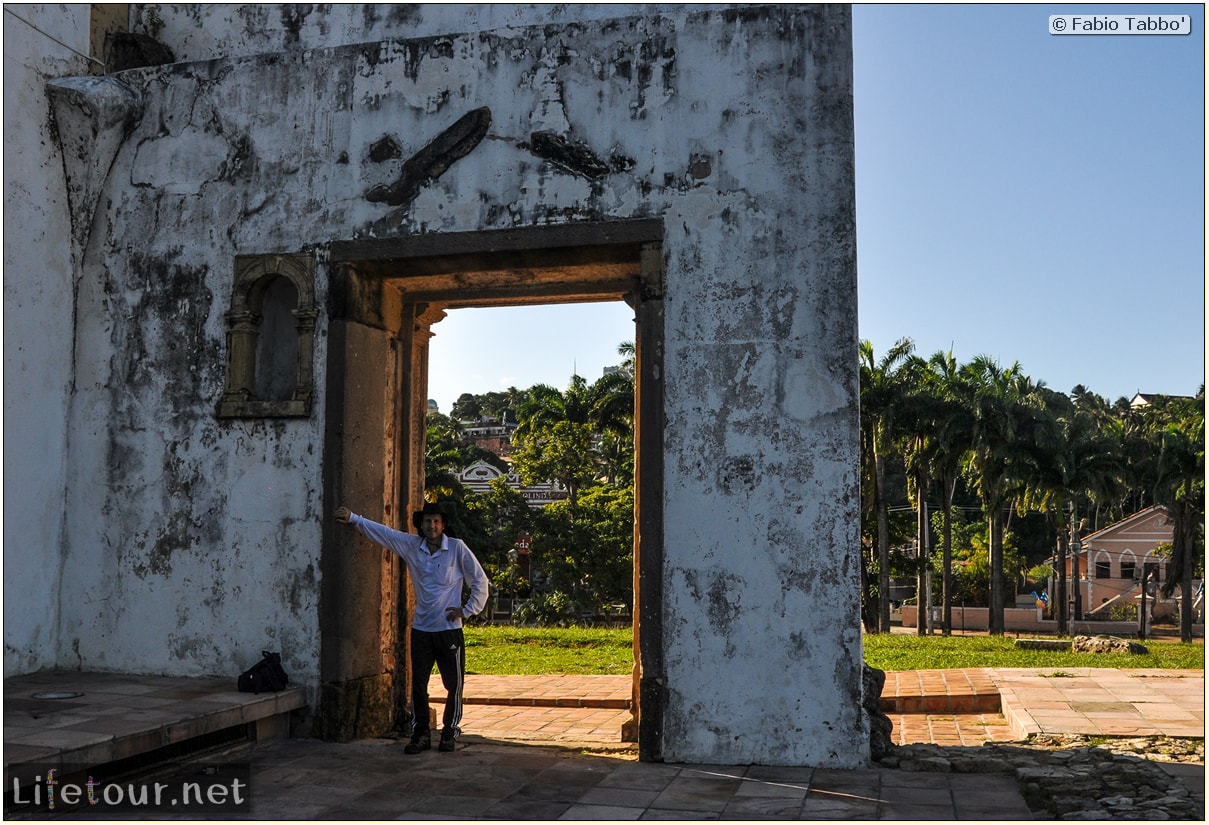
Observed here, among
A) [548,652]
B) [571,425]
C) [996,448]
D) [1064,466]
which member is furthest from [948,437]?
[548,652]

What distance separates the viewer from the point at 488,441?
5072cm

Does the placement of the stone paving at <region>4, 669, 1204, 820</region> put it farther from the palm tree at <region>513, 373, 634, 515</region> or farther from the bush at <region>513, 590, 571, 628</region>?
the palm tree at <region>513, 373, 634, 515</region>

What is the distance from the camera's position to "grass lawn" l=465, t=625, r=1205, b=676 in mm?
11344

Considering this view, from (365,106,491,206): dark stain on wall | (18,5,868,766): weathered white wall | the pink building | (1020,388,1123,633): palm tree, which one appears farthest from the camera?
the pink building

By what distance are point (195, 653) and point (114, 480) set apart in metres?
1.24

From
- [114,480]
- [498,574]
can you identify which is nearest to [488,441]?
[498,574]

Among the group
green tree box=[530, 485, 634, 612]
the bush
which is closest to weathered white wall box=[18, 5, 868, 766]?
green tree box=[530, 485, 634, 612]

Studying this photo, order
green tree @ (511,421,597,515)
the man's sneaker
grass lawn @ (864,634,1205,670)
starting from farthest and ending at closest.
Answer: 1. green tree @ (511,421,597,515)
2. grass lawn @ (864,634,1205,670)
3. the man's sneaker

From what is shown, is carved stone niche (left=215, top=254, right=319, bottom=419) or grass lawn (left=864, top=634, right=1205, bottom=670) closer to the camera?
carved stone niche (left=215, top=254, right=319, bottom=419)

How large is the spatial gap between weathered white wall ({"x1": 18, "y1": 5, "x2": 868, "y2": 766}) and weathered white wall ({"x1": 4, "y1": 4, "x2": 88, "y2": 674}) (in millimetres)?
117

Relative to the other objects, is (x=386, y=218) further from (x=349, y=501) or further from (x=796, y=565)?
(x=796, y=565)

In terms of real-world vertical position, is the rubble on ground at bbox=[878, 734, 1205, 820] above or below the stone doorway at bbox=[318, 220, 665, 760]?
below

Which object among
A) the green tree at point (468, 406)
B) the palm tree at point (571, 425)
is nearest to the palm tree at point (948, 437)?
the palm tree at point (571, 425)

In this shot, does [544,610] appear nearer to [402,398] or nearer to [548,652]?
[548,652]
